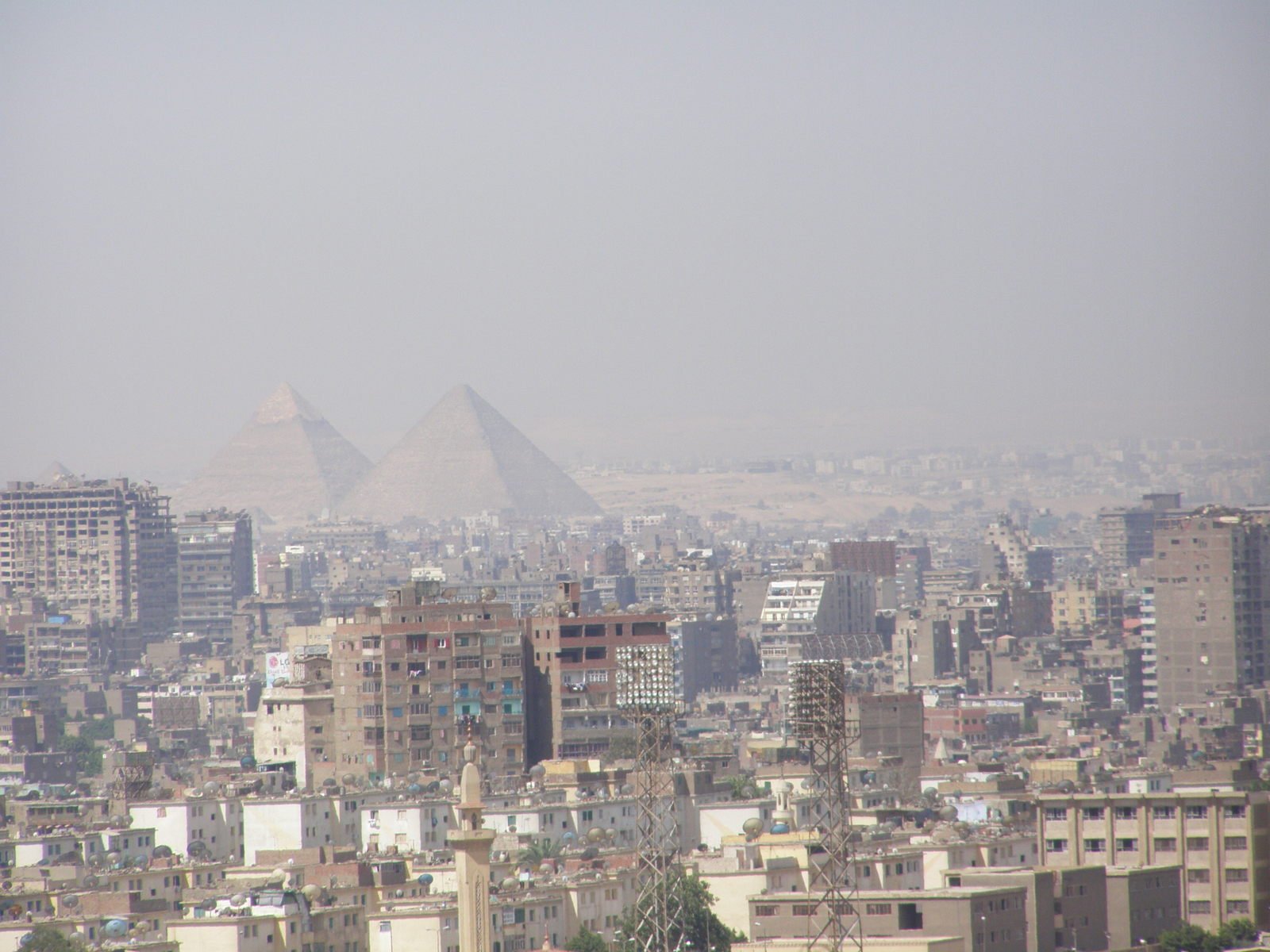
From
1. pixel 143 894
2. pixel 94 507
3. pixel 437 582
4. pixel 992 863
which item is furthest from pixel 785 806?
pixel 94 507

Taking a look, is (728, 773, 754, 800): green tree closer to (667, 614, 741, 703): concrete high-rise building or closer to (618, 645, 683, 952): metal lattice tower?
(618, 645, 683, 952): metal lattice tower

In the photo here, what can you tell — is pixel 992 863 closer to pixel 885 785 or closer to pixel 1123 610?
pixel 885 785

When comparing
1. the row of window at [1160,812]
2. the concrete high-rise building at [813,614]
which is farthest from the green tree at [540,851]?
the concrete high-rise building at [813,614]

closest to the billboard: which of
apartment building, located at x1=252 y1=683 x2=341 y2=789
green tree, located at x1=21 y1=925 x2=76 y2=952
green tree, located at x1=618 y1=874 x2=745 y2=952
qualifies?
apartment building, located at x1=252 y1=683 x2=341 y2=789

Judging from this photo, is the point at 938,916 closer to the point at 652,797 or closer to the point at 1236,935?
the point at 652,797

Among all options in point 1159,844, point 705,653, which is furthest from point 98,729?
point 1159,844

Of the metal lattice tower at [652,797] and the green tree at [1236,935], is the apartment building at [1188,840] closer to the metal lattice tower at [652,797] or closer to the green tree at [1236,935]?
the green tree at [1236,935]
